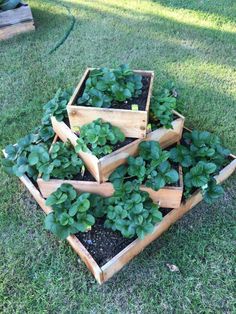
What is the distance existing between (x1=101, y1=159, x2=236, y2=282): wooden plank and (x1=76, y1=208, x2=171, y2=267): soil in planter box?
50 millimetres

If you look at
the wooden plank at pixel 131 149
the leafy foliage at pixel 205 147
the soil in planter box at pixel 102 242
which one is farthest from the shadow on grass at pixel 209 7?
the soil in planter box at pixel 102 242

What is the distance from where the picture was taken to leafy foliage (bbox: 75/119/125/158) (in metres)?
1.71

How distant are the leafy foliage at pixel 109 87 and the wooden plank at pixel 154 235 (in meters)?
0.71

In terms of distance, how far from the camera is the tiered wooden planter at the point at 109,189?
180cm

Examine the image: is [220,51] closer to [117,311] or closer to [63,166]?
[63,166]

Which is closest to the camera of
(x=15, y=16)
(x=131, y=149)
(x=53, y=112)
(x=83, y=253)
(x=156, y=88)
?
(x=83, y=253)

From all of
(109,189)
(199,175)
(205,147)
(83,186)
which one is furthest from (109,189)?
(205,147)

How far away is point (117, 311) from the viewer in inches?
63.9

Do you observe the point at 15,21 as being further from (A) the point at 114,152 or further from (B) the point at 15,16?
(A) the point at 114,152

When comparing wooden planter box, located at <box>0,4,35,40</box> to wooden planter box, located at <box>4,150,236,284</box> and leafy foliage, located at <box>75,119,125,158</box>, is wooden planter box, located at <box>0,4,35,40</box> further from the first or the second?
leafy foliage, located at <box>75,119,125,158</box>

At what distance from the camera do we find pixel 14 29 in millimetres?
3680

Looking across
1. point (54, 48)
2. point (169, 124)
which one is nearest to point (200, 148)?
point (169, 124)

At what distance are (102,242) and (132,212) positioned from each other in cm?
24

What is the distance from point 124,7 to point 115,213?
338 cm
